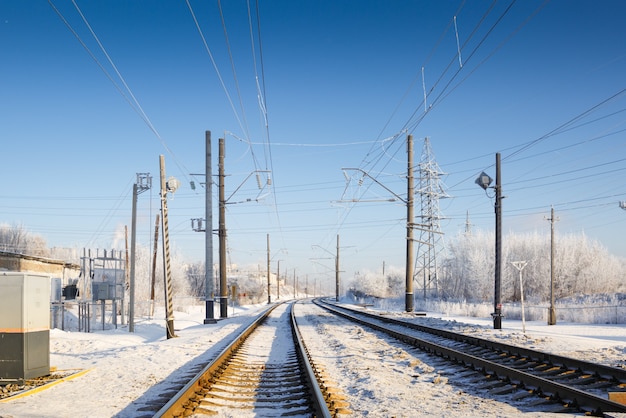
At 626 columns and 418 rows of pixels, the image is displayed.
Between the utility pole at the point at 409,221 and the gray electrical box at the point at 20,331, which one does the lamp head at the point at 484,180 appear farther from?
the gray electrical box at the point at 20,331

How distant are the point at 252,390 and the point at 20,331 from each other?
15.3ft

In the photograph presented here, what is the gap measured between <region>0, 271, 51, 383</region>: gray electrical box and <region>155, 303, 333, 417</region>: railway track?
336cm

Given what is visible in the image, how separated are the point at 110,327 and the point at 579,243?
5270 cm

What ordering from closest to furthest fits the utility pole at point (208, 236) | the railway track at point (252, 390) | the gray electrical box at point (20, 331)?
the railway track at point (252, 390) < the gray electrical box at point (20, 331) < the utility pole at point (208, 236)

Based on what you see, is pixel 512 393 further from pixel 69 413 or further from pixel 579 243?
pixel 579 243

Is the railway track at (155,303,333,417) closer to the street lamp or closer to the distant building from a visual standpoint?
the street lamp

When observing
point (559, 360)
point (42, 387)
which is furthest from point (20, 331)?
point (559, 360)

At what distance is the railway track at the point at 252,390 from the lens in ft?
23.0

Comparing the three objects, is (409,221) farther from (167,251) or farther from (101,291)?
(101,291)

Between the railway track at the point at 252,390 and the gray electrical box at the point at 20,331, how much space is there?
336cm

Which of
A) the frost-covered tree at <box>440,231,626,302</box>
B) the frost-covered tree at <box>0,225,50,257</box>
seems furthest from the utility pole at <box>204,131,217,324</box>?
the frost-covered tree at <box>0,225,50,257</box>

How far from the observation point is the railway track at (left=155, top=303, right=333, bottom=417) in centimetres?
701

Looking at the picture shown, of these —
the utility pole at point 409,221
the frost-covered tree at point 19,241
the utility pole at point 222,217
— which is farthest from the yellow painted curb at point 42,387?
the frost-covered tree at point 19,241

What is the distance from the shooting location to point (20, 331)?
10.2 meters
